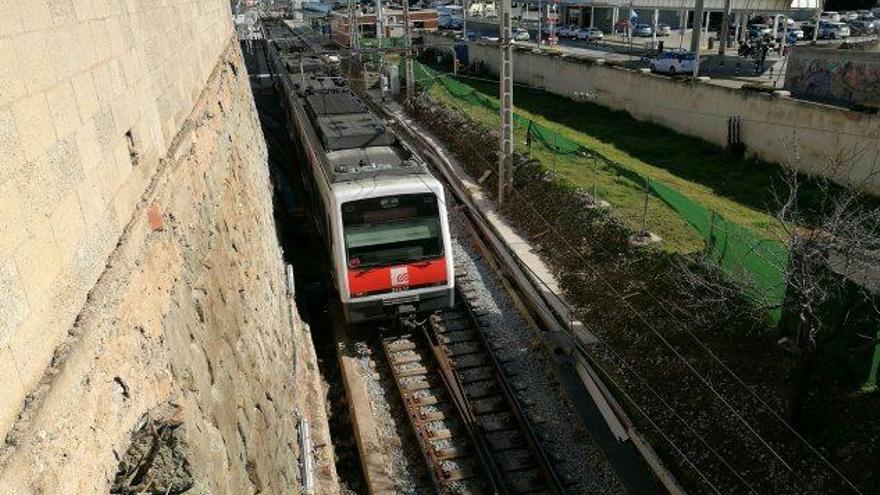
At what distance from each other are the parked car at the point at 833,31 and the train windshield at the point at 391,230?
42986 millimetres

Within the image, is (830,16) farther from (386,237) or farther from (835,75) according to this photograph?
(386,237)

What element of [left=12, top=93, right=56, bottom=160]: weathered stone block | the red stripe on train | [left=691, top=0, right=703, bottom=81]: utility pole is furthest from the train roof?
[left=691, top=0, right=703, bottom=81]: utility pole

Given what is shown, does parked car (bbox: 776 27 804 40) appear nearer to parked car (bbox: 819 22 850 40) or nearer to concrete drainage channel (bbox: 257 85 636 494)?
parked car (bbox: 819 22 850 40)

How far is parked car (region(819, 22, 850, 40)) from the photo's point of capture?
44.5m

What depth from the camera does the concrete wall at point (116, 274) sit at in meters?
3.58

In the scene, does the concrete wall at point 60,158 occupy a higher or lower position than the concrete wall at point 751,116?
higher

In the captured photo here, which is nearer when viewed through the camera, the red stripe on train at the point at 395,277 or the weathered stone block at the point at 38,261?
the weathered stone block at the point at 38,261

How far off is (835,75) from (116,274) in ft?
80.0

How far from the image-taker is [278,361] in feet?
31.8

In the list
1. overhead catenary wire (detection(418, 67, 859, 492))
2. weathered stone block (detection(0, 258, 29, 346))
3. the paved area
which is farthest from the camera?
the paved area

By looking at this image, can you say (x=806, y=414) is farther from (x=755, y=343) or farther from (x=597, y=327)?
(x=597, y=327)

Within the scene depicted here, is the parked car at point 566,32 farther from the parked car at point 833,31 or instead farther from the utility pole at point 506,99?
the utility pole at point 506,99

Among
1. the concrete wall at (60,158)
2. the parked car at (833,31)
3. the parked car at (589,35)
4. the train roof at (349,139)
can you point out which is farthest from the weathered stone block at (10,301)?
the parked car at (833,31)

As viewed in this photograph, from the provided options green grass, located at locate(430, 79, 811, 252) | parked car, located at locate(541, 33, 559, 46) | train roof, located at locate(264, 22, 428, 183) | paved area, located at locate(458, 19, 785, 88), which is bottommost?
green grass, located at locate(430, 79, 811, 252)
